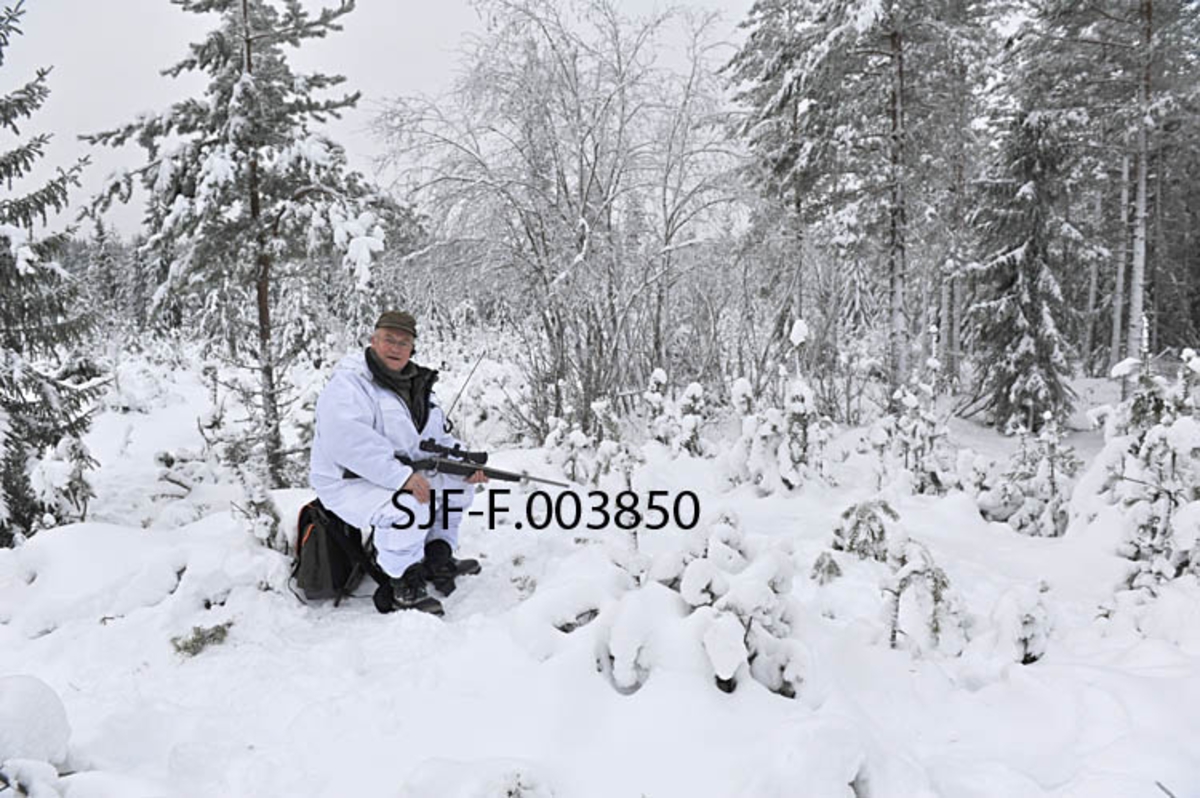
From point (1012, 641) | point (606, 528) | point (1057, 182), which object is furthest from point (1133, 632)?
point (1057, 182)

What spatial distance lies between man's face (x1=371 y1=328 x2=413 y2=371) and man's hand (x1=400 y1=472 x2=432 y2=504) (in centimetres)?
Result: 65

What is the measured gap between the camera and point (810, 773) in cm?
174


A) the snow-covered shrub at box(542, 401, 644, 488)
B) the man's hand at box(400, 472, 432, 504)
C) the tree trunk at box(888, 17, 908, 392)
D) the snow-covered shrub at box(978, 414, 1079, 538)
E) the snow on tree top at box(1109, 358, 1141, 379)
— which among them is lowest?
the snow-covered shrub at box(978, 414, 1079, 538)

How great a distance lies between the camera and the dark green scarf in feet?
11.0

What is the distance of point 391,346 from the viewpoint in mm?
3346

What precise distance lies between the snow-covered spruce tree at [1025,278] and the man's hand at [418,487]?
12.6 metres

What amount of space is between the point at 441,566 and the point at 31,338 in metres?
4.82

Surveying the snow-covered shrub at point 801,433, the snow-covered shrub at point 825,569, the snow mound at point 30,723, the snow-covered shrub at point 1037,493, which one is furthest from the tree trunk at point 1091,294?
the snow mound at point 30,723

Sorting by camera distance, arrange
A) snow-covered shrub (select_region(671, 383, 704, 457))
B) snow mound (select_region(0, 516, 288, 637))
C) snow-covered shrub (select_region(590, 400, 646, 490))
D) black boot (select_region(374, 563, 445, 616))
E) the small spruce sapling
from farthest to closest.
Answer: snow-covered shrub (select_region(671, 383, 704, 457)) → snow-covered shrub (select_region(590, 400, 646, 490)) → the small spruce sapling → black boot (select_region(374, 563, 445, 616)) → snow mound (select_region(0, 516, 288, 637))

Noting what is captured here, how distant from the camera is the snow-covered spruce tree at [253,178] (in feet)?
18.9

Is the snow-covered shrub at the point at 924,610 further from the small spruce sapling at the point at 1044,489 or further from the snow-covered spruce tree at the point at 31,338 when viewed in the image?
the snow-covered spruce tree at the point at 31,338

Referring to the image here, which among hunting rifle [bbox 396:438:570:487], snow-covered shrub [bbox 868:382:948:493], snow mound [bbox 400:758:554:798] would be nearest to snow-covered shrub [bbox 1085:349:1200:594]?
snow-covered shrub [bbox 868:382:948:493]

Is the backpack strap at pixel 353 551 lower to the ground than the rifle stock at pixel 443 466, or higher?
lower

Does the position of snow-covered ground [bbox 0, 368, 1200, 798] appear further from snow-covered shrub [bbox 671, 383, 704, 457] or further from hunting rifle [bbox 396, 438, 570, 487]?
snow-covered shrub [bbox 671, 383, 704, 457]
